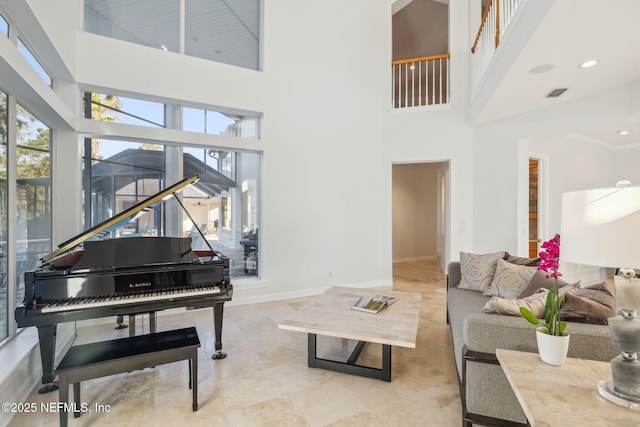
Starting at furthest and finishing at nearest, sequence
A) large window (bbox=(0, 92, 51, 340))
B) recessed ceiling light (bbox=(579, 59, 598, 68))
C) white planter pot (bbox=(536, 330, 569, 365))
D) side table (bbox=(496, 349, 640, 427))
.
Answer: recessed ceiling light (bbox=(579, 59, 598, 68)) → large window (bbox=(0, 92, 51, 340)) → white planter pot (bbox=(536, 330, 569, 365)) → side table (bbox=(496, 349, 640, 427))

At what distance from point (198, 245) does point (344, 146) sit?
9.51 ft

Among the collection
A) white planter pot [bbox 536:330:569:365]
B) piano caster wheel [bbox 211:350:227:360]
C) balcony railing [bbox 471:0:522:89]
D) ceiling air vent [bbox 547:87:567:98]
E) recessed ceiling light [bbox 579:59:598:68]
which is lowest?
piano caster wheel [bbox 211:350:227:360]

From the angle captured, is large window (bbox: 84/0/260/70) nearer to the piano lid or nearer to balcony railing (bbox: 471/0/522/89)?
the piano lid

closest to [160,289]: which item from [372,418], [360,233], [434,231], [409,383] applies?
[372,418]

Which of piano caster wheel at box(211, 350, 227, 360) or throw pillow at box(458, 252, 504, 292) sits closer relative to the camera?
piano caster wheel at box(211, 350, 227, 360)

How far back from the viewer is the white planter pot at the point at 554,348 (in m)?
1.52

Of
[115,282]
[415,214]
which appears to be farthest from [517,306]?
[415,214]

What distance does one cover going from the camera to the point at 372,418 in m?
2.09

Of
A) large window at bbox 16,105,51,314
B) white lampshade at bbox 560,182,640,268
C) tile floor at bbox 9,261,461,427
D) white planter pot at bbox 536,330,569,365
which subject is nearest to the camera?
white lampshade at bbox 560,182,640,268

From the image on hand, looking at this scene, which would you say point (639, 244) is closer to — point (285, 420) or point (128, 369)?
point (285, 420)

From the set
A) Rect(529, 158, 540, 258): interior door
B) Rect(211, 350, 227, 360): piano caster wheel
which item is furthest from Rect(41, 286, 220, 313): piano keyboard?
Rect(529, 158, 540, 258): interior door

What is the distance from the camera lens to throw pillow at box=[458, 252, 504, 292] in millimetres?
3439

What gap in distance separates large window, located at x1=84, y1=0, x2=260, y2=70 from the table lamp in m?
4.70

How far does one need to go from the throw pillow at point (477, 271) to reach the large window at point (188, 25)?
4128 millimetres
